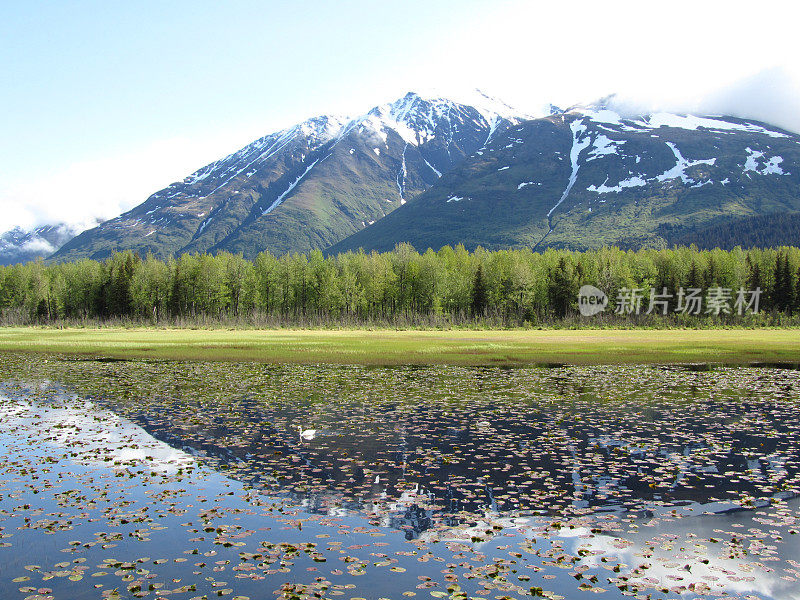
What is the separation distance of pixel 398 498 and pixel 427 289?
391 ft

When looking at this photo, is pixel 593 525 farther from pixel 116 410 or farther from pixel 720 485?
pixel 116 410

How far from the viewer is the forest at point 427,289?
129750 millimetres

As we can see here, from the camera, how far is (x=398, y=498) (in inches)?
586

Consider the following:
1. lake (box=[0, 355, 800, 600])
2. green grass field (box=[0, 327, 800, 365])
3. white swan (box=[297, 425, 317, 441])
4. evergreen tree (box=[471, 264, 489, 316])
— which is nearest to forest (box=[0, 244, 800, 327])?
evergreen tree (box=[471, 264, 489, 316])

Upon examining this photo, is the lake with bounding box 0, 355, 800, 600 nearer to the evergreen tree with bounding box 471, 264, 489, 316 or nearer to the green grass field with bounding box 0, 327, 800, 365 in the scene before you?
the green grass field with bounding box 0, 327, 800, 365

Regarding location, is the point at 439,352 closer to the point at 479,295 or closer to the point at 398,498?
the point at 398,498

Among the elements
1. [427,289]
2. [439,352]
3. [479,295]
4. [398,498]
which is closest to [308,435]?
[398,498]

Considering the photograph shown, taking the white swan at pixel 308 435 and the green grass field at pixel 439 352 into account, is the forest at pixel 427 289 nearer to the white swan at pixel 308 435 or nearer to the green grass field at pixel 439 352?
the green grass field at pixel 439 352

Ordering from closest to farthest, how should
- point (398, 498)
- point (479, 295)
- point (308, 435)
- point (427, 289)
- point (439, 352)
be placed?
point (398, 498), point (308, 435), point (439, 352), point (479, 295), point (427, 289)

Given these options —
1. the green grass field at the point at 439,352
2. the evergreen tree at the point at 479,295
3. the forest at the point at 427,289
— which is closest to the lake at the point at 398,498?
the green grass field at the point at 439,352

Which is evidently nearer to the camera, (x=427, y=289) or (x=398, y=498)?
(x=398, y=498)

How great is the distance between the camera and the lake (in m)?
10.4

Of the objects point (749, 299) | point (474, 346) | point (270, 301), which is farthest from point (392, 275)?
point (749, 299)

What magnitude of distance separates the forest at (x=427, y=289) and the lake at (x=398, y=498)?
9924cm
